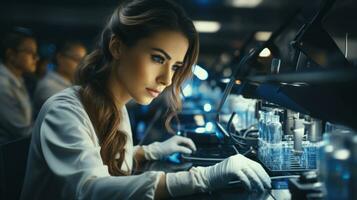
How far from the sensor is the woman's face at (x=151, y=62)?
4.94 ft

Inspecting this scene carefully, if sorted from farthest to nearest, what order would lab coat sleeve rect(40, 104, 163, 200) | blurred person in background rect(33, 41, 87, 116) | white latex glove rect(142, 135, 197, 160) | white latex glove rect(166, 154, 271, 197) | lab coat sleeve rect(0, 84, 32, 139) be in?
blurred person in background rect(33, 41, 87, 116) < lab coat sleeve rect(0, 84, 32, 139) < white latex glove rect(142, 135, 197, 160) < white latex glove rect(166, 154, 271, 197) < lab coat sleeve rect(40, 104, 163, 200)

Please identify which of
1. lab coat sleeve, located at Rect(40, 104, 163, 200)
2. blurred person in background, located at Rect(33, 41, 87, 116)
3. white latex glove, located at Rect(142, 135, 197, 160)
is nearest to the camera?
lab coat sleeve, located at Rect(40, 104, 163, 200)

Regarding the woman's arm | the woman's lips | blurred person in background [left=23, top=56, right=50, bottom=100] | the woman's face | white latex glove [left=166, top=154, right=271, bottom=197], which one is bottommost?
the woman's arm

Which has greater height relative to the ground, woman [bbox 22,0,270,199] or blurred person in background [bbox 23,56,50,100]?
blurred person in background [bbox 23,56,50,100]

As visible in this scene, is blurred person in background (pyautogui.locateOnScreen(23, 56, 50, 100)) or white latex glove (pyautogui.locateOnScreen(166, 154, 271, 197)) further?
blurred person in background (pyautogui.locateOnScreen(23, 56, 50, 100))

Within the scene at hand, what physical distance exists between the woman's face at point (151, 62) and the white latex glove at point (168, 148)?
0.50 metres

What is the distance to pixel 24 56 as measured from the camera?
12.6 feet

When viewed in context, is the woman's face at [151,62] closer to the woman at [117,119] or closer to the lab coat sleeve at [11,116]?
the woman at [117,119]

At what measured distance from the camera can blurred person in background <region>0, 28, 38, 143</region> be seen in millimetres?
3336

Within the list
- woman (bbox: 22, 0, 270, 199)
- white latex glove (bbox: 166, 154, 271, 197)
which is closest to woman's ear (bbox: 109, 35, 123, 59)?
woman (bbox: 22, 0, 270, 199)

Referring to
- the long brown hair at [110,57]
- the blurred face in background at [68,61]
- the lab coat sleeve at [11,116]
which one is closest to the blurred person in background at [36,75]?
the blurred face in background at [68,61]

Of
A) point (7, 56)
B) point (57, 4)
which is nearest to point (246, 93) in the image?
point (7, 56)

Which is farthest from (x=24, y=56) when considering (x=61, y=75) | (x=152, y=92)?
(x=152, y=92)

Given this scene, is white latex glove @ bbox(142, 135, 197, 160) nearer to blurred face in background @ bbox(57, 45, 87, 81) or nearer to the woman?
the woman
